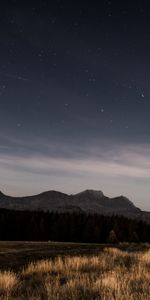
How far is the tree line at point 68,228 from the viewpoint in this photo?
5261 inches

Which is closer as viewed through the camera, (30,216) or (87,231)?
(87,231)

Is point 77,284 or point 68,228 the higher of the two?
point 68,228

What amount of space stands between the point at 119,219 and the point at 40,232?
32684 millimetres

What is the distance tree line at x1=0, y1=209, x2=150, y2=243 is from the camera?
5261 inches

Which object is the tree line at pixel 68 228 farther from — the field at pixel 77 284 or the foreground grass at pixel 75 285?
the foreground grass at pixel 75 285

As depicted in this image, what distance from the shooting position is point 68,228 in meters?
140

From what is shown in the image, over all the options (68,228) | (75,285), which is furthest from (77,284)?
(68,228)

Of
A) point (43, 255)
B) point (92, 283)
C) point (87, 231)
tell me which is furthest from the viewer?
point (87, 231)

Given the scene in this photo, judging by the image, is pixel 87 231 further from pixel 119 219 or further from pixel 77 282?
pixel 77 282

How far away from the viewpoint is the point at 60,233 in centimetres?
13950

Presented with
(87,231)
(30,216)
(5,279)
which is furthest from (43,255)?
(30,216)

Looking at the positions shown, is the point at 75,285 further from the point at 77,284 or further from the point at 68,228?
the point at 68,228

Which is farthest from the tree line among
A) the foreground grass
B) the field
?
the foreground grass

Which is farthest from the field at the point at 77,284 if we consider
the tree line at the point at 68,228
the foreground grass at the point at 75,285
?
the tree line at the point at 68,228
